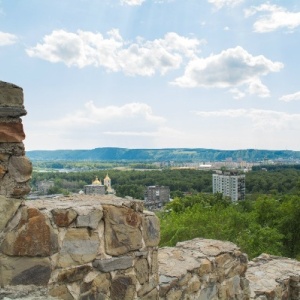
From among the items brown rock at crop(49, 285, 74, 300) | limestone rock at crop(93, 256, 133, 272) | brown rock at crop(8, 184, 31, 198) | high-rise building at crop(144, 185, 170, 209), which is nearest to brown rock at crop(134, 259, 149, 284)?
limestone rock at crop(93, 256, 133, 272)

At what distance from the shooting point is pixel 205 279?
4.29 metres

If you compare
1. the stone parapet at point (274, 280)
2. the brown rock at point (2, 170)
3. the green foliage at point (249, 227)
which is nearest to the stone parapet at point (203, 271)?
the stone parapet at point (274, 280)

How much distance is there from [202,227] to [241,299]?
34.7ft

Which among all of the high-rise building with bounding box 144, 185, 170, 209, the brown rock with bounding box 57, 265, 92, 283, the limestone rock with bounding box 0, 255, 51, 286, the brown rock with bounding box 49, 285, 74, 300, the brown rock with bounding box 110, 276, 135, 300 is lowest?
the high-rise building with bounding box 144, 185, 170, 209

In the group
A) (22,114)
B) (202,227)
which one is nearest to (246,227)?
(202,227)

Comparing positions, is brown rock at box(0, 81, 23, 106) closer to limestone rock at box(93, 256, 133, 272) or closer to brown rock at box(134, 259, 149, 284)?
limestone rock at box(93, 256, 133, 272)

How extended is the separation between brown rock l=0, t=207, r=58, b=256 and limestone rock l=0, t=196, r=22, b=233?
0.06m

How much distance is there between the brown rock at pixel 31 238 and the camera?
245 cm

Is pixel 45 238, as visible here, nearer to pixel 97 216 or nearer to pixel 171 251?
pixel 97 216

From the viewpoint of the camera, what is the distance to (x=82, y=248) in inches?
108

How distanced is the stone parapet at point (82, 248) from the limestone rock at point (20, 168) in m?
0.16

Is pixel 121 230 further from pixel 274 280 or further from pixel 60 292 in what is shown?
pixel 274 280

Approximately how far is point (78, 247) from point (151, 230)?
757mm

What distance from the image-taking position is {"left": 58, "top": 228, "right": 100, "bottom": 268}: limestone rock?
8.73ft
